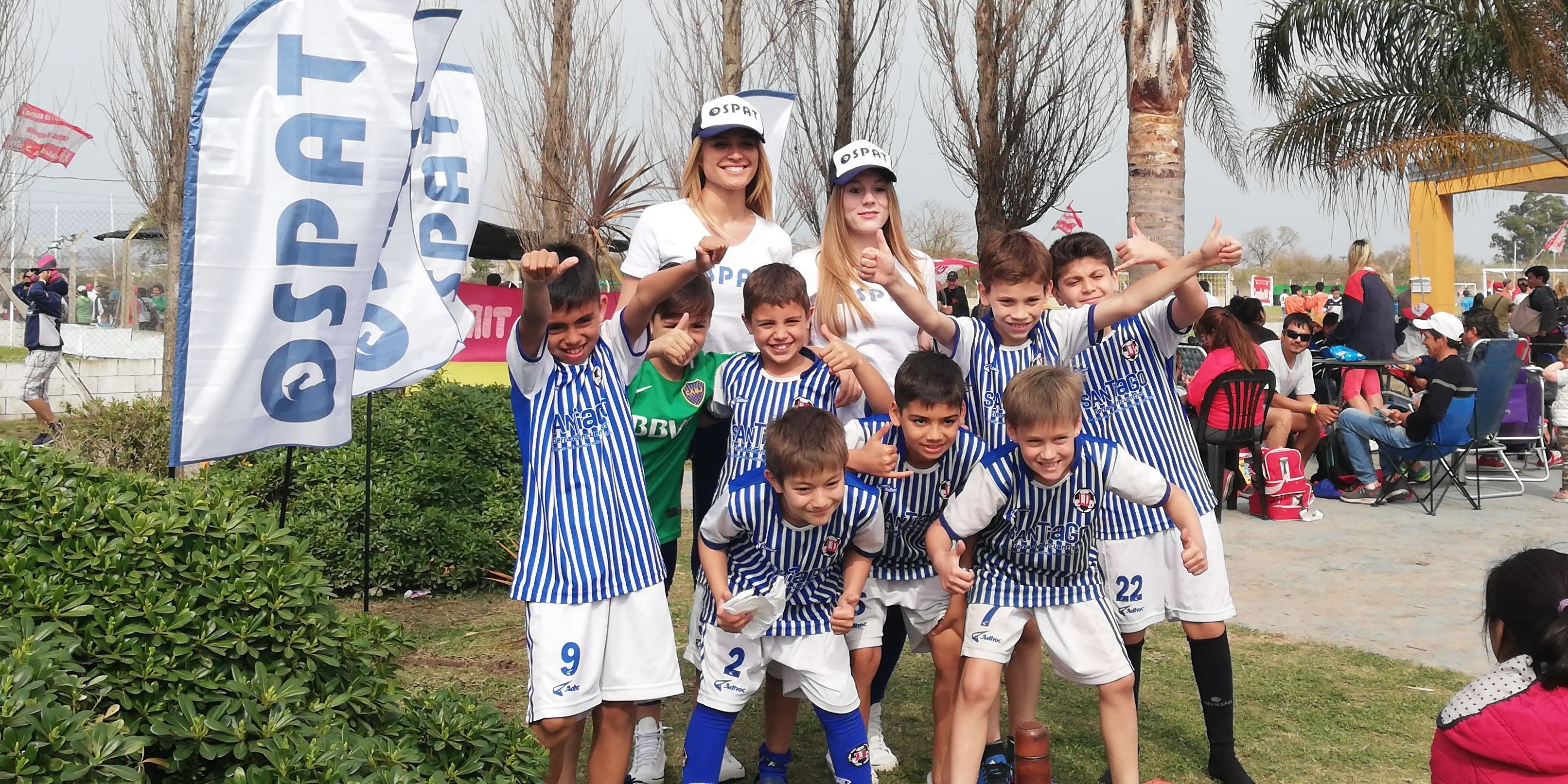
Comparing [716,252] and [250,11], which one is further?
[250,11]

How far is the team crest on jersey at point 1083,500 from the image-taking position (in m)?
3.31

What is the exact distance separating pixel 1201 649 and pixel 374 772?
8.58 feet

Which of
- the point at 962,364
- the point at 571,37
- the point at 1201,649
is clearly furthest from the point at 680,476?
the point at 571,37

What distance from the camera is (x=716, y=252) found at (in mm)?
3135

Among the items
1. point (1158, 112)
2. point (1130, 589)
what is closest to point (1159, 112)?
point (1158, 112)

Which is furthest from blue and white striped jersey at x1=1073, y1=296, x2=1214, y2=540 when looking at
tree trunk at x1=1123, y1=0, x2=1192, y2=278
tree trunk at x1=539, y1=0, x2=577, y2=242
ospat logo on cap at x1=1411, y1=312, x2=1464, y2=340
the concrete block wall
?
the concrete block wall

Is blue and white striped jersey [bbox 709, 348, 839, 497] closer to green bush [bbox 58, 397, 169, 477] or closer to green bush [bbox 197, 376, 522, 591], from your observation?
green bush [bbox 197, 376, 522, 591]

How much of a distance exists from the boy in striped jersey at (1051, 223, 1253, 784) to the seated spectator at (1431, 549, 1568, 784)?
952 mm

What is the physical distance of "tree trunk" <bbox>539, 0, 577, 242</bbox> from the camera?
13.8m

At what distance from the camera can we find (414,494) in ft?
20.0

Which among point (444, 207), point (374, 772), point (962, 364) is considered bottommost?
point (374, 772)

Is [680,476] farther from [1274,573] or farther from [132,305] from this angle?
[132,305]

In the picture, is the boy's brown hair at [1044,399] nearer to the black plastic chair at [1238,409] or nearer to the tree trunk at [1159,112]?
the tree trunk at [1159,112]

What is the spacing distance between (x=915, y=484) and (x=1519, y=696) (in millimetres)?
1561
